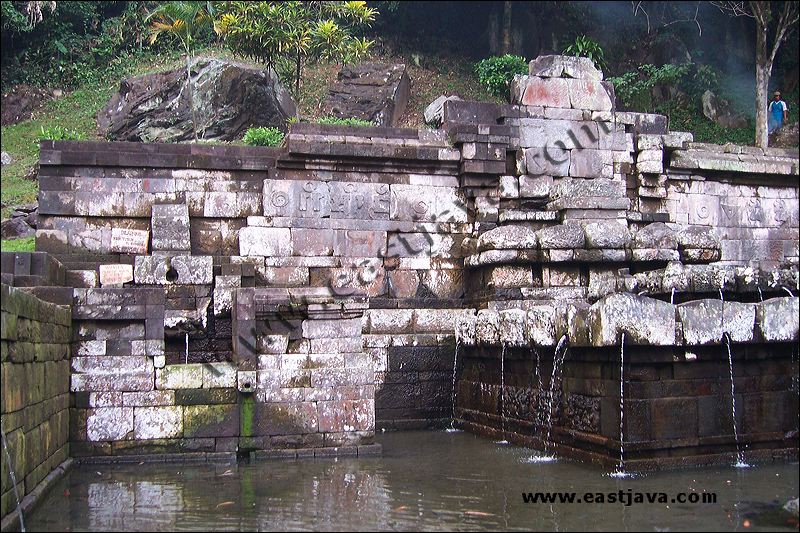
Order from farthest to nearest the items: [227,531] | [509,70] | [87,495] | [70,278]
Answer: [509,70]
[70,278]
[87,495]
[227,531]

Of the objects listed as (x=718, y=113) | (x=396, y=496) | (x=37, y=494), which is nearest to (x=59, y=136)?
(x=37, y=494)

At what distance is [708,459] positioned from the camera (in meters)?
7.34

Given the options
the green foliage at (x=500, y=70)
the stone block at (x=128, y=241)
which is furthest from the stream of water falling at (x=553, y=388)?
the green foliage at (x=500, y=70)

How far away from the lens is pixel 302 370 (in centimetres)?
846

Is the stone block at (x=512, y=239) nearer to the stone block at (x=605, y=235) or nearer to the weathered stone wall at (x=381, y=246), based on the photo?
the weathered stone wall at (x=381, y=246)

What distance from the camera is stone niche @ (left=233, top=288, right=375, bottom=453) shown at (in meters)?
8.34

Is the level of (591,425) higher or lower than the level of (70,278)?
lower

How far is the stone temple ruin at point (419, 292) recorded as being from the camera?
291 inches

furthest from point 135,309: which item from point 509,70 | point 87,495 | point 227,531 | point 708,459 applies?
point 509,70

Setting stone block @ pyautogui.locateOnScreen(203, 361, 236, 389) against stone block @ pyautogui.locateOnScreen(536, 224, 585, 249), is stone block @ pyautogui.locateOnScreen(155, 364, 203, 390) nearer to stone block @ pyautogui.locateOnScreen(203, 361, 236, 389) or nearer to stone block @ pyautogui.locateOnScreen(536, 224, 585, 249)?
stone block @ pyautogui.locateOnScreen(203, 361, 236, 389)

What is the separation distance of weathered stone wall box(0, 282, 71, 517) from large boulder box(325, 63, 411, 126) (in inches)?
677

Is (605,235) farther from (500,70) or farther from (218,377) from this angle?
(500,70)

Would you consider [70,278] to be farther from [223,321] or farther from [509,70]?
[509,70]

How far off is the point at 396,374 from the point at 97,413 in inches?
177
